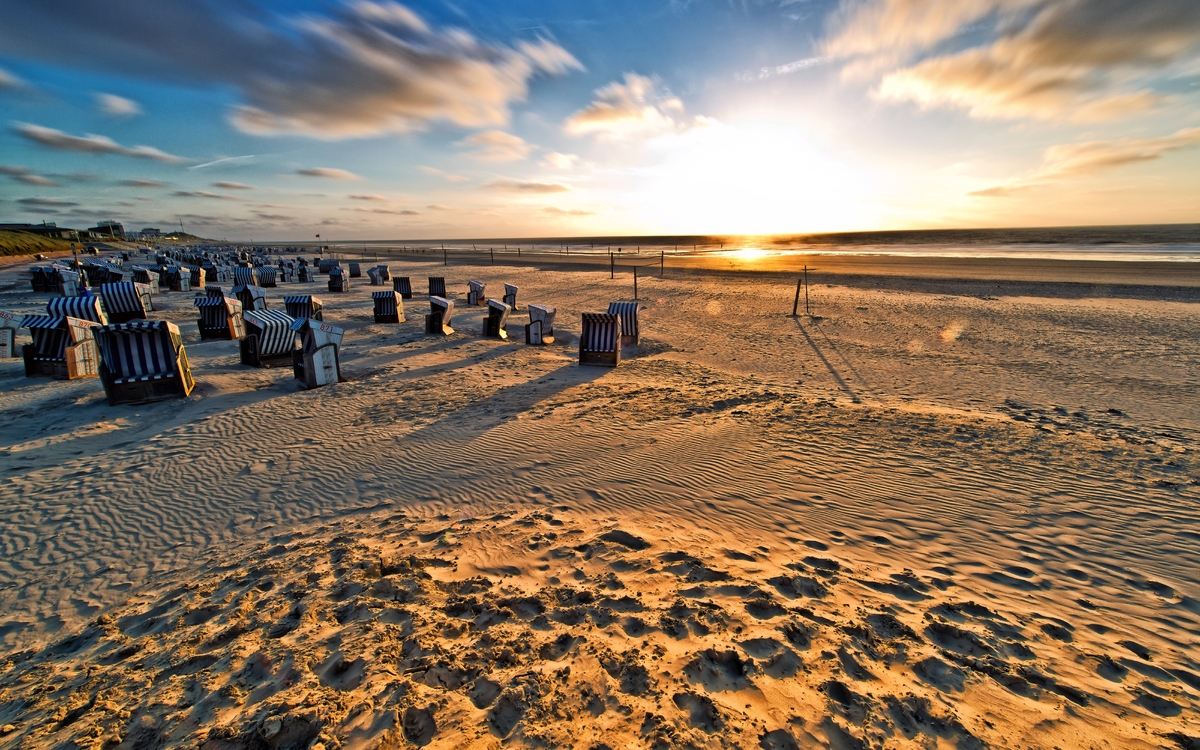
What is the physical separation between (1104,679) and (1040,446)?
17.1ft

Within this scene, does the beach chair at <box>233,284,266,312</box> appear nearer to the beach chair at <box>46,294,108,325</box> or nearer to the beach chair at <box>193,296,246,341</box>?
the beach chair at <box>193,296,246,341</box>

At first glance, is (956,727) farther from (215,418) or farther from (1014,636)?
(215,418)

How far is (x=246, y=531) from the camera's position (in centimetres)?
537

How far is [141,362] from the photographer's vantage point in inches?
368

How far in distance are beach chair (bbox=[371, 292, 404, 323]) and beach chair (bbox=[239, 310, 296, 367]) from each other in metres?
6.24

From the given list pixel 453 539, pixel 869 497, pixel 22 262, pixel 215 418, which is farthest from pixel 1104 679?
pixel 22 262

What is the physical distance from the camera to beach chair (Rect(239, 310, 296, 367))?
12.1 metres

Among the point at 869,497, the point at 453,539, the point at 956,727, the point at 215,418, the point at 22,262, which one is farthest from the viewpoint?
the point at 22,262

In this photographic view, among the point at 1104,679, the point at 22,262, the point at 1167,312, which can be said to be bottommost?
the point at 1104,679

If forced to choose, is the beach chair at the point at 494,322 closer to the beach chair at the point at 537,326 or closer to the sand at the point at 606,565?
the beach chair at the point at 537,326

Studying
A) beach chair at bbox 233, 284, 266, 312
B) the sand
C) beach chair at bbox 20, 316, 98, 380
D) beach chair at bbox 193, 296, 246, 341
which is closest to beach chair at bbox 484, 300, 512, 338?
the sand

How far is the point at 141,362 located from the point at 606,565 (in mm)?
10871

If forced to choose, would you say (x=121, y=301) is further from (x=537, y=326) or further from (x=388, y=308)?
(x=537, y=326)

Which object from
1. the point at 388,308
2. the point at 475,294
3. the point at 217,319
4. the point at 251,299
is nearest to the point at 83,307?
the point at 217,319
